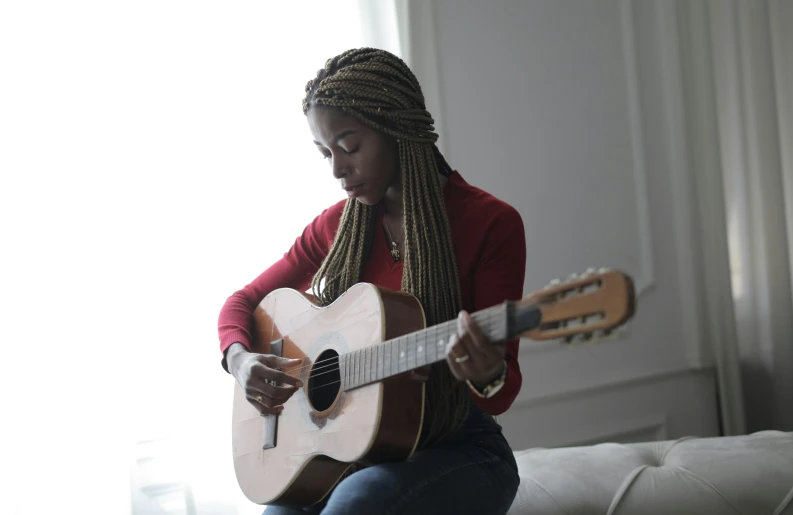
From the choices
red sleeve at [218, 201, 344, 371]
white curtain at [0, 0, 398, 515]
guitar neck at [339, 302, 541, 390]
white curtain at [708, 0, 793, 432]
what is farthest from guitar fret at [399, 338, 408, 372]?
white curtain at [708, 0, 793, 432]

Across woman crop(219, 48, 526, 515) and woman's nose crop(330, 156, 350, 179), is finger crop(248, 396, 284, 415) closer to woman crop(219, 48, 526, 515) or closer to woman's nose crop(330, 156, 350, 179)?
woman crop(219, 48, 526, 515)

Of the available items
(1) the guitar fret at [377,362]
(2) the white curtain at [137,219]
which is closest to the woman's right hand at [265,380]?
(1) the guitar fret at [377,362]

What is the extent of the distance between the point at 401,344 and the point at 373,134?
42 centimetres

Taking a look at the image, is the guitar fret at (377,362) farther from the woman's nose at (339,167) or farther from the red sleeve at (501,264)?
the woman's nose at (339,167)

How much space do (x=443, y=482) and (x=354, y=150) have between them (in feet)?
1.88

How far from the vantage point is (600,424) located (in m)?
2.46

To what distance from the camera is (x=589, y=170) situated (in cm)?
250

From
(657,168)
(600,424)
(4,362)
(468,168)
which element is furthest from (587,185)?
(4,362)

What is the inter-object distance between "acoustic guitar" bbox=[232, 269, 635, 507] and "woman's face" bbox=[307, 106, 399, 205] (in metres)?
0.21

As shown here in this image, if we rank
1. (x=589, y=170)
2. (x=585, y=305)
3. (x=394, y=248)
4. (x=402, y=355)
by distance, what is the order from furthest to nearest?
(x=589, y=170)
(x=394, y=248)
(x=402, y=355)
(x=585, y=305)

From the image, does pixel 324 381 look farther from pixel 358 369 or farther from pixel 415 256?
pixel 415 256

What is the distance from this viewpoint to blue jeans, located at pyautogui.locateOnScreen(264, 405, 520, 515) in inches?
41.5

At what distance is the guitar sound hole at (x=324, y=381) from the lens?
1219 millimetres

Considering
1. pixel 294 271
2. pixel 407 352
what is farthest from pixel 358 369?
pixel 294 271
